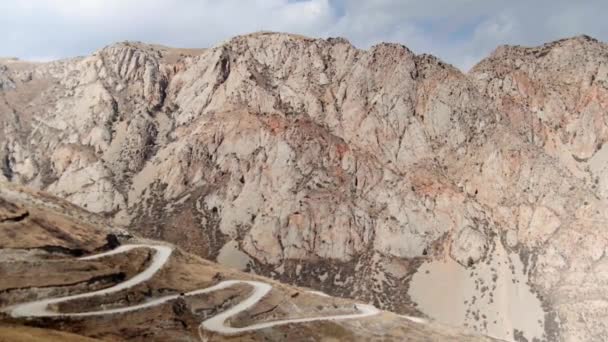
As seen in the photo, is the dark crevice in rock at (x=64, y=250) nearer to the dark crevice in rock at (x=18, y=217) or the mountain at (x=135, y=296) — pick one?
the mountain at (x=135, y=296)

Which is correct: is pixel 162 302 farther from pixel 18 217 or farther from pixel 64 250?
pixel 18 217

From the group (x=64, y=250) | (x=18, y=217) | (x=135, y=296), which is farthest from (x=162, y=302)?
(x=18, y=217)

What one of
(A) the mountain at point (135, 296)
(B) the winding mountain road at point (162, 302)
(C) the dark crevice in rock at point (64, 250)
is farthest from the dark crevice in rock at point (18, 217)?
(B) the winding mountain road at point (162, 302)

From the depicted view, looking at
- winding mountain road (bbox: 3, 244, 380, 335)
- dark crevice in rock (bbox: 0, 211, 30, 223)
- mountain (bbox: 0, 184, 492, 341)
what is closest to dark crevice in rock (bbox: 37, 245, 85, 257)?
mountain (bbox: 0, 184, 492, 341)

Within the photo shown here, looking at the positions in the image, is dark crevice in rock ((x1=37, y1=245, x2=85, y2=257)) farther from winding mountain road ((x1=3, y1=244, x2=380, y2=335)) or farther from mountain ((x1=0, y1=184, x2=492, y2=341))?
winding mountain road ((x1=3, y1=244, x2=380, y2=335))

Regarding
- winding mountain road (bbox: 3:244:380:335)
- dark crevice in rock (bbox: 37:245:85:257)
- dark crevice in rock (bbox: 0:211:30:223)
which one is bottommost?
winding mountain road (bbox: 3:244:380:335)

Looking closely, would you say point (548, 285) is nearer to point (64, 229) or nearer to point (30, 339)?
point (64, 229)

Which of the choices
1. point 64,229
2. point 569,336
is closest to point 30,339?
point 64,229
